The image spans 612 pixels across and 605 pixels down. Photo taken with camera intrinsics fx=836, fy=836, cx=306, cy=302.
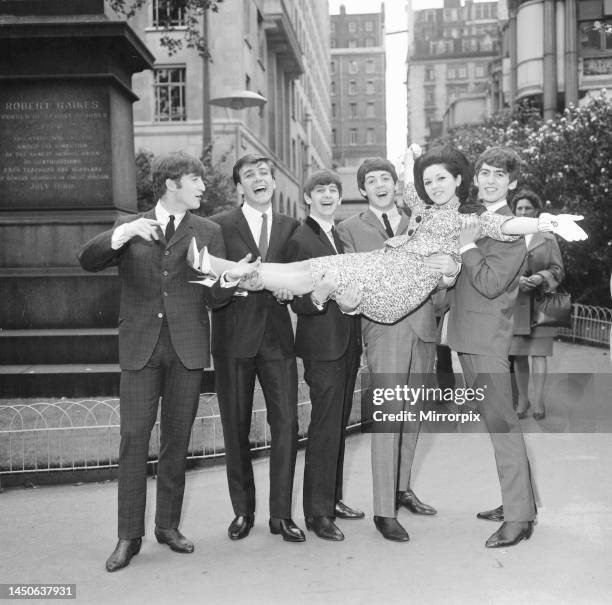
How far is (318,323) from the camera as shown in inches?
198

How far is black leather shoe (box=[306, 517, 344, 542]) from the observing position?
4.91m

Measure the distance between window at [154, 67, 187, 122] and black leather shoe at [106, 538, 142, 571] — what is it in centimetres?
2982

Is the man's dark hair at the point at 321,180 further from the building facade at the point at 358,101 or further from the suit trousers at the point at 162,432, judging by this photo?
the building facade at the point at 358,101

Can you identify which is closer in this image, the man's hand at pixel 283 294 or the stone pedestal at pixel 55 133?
the man's hand at pixel 283 294

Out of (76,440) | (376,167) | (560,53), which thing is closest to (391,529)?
(376,167)

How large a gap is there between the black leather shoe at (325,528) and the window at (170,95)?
2961 centimetres

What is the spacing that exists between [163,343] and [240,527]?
1208mm

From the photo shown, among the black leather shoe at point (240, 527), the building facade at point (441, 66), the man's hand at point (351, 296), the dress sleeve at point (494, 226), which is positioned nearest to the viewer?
the man's hand at point (351, 296)

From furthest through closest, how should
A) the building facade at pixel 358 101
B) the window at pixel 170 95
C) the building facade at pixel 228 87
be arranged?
the building facade at pixel 358 101
the window at pixel 170 95
the building facade at pixel 228 87

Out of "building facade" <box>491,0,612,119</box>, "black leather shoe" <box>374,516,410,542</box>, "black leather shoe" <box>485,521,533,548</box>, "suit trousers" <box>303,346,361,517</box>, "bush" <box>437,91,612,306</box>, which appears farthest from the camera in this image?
"building facade" <box>491,0,612,119</box>

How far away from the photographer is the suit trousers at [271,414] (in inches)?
198

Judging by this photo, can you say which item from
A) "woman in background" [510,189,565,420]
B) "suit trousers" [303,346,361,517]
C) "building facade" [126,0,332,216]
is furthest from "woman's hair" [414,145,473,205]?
"building facade" [126,0,332,216]

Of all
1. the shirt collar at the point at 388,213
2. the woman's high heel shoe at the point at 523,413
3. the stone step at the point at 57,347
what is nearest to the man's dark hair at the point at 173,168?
the shirt collar at the point at 388,213

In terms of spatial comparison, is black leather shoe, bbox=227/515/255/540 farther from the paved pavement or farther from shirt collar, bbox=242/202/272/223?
shirt collar, bbox=242/202/272/223
